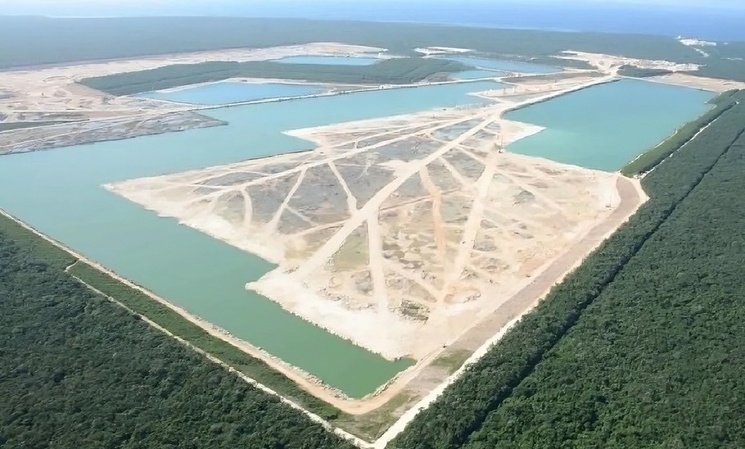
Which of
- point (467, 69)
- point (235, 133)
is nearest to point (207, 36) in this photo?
point (467, 69)

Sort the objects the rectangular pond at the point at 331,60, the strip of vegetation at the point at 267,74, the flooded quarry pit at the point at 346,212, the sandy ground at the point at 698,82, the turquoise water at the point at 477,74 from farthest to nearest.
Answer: the rectangular pond at the point at 331,60
the turquoise water at the point at 477,74
the sandy ground at the point at 698,82
the strip of vegetation at the point at 267,74
the flooded quarry pit at the point at 346,212

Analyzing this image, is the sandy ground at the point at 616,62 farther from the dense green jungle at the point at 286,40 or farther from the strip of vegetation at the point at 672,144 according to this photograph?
the strip of vegetation at the point at 672,144

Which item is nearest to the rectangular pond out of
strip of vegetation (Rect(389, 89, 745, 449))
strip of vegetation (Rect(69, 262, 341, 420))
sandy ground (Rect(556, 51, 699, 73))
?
sandy ground (Rect(556, 51, 699, 73))

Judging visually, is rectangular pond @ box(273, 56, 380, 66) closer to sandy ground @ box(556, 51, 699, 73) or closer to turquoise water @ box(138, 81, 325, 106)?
turquoise water @ box(138, 81, 325, 106)

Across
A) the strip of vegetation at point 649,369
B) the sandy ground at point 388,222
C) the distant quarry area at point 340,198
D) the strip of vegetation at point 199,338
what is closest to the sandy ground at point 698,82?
the distant quarry area at point 340,198

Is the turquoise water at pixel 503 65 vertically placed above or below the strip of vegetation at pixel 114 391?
above

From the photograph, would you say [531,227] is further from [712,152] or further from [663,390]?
[712,152]
